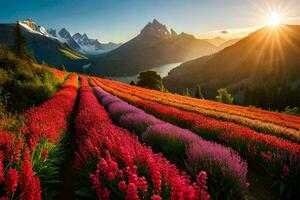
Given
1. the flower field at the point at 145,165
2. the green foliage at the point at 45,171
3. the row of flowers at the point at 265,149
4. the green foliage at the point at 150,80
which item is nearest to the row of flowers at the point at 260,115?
the row of flowers at the point at 265,149

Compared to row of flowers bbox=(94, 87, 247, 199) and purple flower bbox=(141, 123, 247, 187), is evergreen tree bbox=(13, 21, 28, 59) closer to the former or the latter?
row of flowers bbox=(94, 87, 247, 199)

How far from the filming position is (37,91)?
19.7 meters

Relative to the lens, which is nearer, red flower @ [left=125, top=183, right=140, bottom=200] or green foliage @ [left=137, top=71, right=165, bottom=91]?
red flower @ [left=125, top=183, right=140, bottom=200]

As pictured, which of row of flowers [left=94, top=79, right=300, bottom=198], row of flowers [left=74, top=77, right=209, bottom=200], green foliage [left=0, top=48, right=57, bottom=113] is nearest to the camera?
row of flowers [left=74, top=77, right=209, bottom=200]

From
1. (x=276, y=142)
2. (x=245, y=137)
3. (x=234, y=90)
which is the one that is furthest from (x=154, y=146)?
(x=234, y=90)

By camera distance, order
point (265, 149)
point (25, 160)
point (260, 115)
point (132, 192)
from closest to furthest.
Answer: point (132, 192) → point (25, 160) → point (265, 149) → point (260, 115)

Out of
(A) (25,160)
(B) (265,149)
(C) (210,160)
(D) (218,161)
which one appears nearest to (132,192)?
(A) (25,160)

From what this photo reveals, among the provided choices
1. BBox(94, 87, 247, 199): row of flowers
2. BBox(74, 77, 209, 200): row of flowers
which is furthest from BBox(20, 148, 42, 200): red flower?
BBox(94, 87, 247, 199): row of flowers

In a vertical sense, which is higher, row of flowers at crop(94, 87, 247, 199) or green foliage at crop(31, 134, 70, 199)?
row of flowers at crop(94, 87, 247, 199)

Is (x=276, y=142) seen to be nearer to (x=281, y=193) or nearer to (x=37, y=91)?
(x=281, y=193)

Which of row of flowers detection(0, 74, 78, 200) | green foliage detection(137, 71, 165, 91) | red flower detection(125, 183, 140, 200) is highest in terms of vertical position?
red flower detection(125, 183, 140, 200)

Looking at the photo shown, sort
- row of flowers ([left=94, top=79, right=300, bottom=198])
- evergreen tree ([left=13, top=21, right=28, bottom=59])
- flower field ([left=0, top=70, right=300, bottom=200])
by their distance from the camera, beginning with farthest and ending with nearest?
evergreen tree ([left=13, top=21, right=28, bottom=59]) → row of flowers ([left=94, top=79, right=300, bottom=198]) → flower field ([left=0, top=70, right=300, bottom=200])

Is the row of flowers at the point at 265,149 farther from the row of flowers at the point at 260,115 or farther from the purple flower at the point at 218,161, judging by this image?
the row of flowers at the point at 260,115

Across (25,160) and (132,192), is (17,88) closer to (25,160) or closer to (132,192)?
(25,160)
